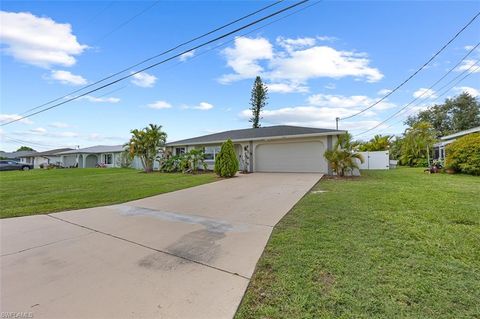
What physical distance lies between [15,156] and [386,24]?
68.7 m

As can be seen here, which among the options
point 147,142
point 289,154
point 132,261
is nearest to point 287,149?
point 289,154

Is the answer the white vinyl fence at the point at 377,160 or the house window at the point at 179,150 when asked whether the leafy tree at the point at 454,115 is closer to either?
the white vinyl fence at the point at 377,160

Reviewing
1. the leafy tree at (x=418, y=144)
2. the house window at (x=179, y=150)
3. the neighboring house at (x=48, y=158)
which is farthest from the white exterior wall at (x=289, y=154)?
the neighboring house at (x=48, y=158)

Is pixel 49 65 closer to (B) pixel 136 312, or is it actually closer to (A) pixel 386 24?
(B) pixel 136 312

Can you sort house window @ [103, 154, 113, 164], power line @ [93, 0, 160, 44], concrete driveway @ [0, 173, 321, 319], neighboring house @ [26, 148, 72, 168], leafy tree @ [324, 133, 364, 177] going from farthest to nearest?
1. neighboring house @ [26, 148, 72, 168]
2. house window @ [103, 154, 113, 164]
3. leafy tree @ [324, 133, 364, 177]
4. power line @ [93, 0, 160, 44]
5. concrete driveway @ [0, 173, 321, 319]

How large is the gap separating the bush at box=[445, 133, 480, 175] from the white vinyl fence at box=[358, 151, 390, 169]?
18.9 ft

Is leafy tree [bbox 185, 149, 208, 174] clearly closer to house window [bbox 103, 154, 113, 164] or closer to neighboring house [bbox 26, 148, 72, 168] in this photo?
house window [bbox 103, 154, 113, 164]

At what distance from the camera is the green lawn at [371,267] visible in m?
2.17

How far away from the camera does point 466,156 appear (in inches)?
527

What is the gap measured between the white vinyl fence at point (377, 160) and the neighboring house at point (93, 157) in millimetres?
28298

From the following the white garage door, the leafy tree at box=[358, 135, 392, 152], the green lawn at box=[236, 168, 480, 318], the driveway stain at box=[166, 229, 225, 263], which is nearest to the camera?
the green lawn at box=[236, 168, 480, 318]

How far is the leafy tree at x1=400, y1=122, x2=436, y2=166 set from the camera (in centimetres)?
2306

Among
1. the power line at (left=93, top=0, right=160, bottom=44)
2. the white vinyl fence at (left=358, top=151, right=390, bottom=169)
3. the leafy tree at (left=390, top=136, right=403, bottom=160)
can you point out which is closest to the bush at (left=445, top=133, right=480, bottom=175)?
the white vinyl fence at (left=358, top=151, right=390, bottom=169)

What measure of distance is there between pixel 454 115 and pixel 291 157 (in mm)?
31740
